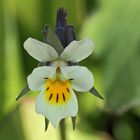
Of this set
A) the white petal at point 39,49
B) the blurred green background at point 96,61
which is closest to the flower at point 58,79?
the white petal at point 39,49

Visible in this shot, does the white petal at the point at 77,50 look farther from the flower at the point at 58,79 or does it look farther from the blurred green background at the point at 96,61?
the blurred green background at the point at 96,61

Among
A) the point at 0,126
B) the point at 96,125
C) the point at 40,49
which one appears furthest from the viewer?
the point at 96,125

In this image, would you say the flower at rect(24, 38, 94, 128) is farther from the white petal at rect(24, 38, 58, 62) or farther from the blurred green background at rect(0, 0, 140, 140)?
the blurred green background at rect(0, 0, 140, 140)

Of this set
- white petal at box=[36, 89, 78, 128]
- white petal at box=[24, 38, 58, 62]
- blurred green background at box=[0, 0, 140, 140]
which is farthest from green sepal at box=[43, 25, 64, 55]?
blurred green background at box=[0, 0, 140, 140]

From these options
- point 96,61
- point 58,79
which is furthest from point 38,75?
point 96,61

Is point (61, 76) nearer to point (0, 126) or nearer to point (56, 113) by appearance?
point (56, 113)

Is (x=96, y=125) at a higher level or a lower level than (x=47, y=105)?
lower

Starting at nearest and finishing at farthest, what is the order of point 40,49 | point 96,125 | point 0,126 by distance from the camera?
point 40,49 < point 0,126 < point 96,125

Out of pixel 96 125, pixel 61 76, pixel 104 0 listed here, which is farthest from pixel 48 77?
pixel 104 0
